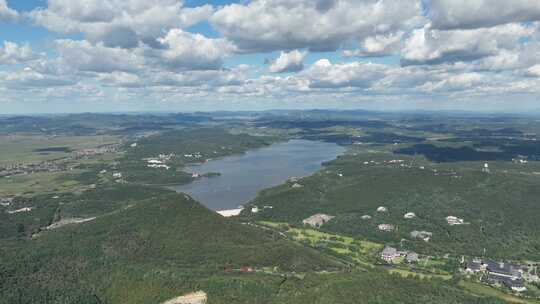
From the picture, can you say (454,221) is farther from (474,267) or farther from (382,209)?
(474,267)

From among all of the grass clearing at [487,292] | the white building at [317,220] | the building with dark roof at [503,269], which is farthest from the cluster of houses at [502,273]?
the white building at [317,220]

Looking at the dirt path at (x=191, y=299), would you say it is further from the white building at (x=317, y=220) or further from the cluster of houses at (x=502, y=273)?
the white building at (x=317, y=220)

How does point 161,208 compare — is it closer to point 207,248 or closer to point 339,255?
point 207,248

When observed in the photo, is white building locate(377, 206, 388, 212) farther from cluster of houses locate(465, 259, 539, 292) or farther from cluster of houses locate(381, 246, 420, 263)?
cluster of houses locate(465, 259, 539, 292)

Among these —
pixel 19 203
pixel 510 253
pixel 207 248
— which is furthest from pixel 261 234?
pixel 19 203

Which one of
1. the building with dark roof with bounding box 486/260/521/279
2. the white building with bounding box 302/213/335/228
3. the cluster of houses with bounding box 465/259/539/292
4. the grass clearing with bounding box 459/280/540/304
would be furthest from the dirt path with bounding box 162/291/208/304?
the building with dark roof with bounding box 486/260/521/279

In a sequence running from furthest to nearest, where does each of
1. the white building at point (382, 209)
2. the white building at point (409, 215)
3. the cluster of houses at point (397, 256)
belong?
the white building at point (382, 209) < the white building at point (409, 215) < the cluster of houses at point (397, 256)
